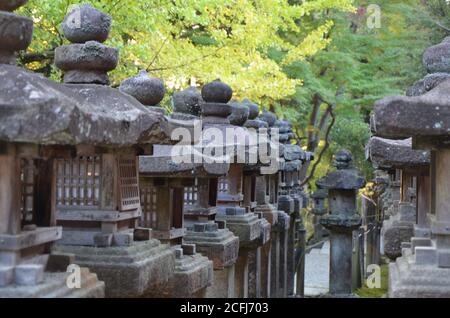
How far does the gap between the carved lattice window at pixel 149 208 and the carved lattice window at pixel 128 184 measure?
45.2 inches

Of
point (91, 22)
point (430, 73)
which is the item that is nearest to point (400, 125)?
point (430, 73)

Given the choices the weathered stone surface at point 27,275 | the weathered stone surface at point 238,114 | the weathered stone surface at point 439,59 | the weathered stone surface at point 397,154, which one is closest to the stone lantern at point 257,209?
the weathered stone surface at point 238,114

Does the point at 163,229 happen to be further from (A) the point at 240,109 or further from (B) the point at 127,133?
(A) the point at 240,109

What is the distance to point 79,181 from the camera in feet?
23.3

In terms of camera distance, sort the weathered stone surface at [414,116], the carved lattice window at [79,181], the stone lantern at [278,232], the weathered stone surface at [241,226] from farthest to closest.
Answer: the stone lantern at [278,232] < the weathered stone surface at [241,226] < the carved lattice window at [79,181] < the weathered stone surface at [414,116]

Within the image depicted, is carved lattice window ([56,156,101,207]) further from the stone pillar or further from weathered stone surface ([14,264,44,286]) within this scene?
the stone pillar

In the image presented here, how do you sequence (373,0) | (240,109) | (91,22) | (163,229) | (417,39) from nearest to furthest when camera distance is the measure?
(91,22), (163,229), (240,109), (417,39), (373,0)

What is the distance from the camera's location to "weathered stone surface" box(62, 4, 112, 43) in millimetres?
6957

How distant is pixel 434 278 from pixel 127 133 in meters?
2.71

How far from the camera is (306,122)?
27672mm

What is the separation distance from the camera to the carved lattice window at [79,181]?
23.1 ft

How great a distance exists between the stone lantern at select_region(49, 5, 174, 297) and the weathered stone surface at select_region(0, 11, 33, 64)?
3.54 ft

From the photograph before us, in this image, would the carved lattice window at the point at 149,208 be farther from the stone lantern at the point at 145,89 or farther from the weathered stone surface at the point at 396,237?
the weathered stone surface at the point at 396,237
